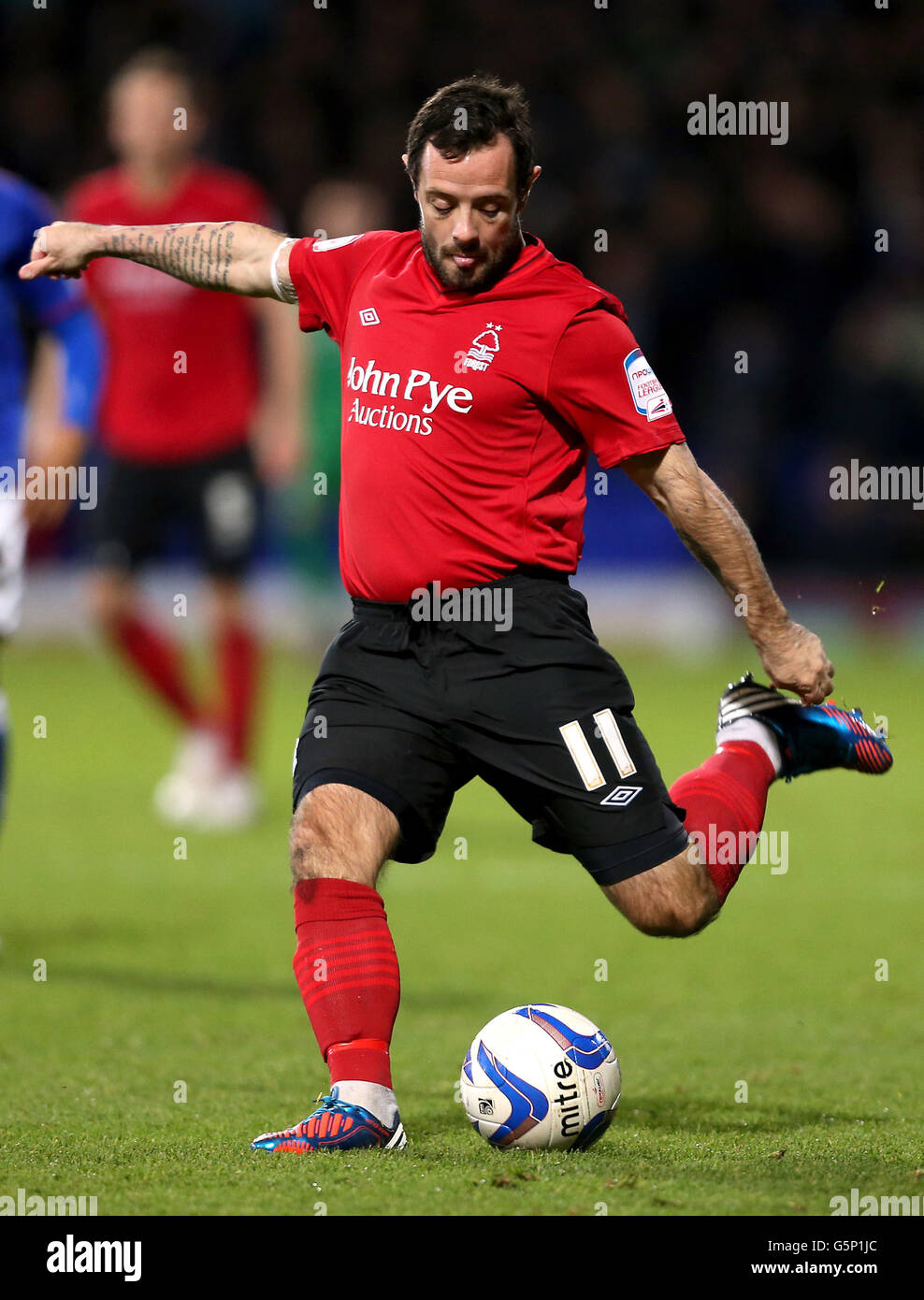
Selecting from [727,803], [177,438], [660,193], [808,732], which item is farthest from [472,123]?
[660,193]

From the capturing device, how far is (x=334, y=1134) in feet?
12.2

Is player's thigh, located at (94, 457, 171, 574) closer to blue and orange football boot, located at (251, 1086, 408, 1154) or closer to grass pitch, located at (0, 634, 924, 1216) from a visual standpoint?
grass pitch, located at (0, 634, 924, 1216)

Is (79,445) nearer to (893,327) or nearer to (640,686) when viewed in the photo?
(640,686)

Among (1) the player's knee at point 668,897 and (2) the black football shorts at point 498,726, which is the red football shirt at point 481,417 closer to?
(2) the black football shorts at point 498,726

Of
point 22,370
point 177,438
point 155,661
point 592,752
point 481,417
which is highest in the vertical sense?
point 177,438

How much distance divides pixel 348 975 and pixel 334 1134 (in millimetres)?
326

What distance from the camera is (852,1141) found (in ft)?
13.0

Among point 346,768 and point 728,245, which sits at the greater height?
point 728,245

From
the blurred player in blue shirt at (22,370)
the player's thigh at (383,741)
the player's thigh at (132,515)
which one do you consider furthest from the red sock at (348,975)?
the player's thigh at (132,515)

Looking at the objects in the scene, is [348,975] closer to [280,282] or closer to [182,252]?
[280,282]

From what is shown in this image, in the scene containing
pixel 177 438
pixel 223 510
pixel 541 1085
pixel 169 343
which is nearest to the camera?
pixel 541 1085
